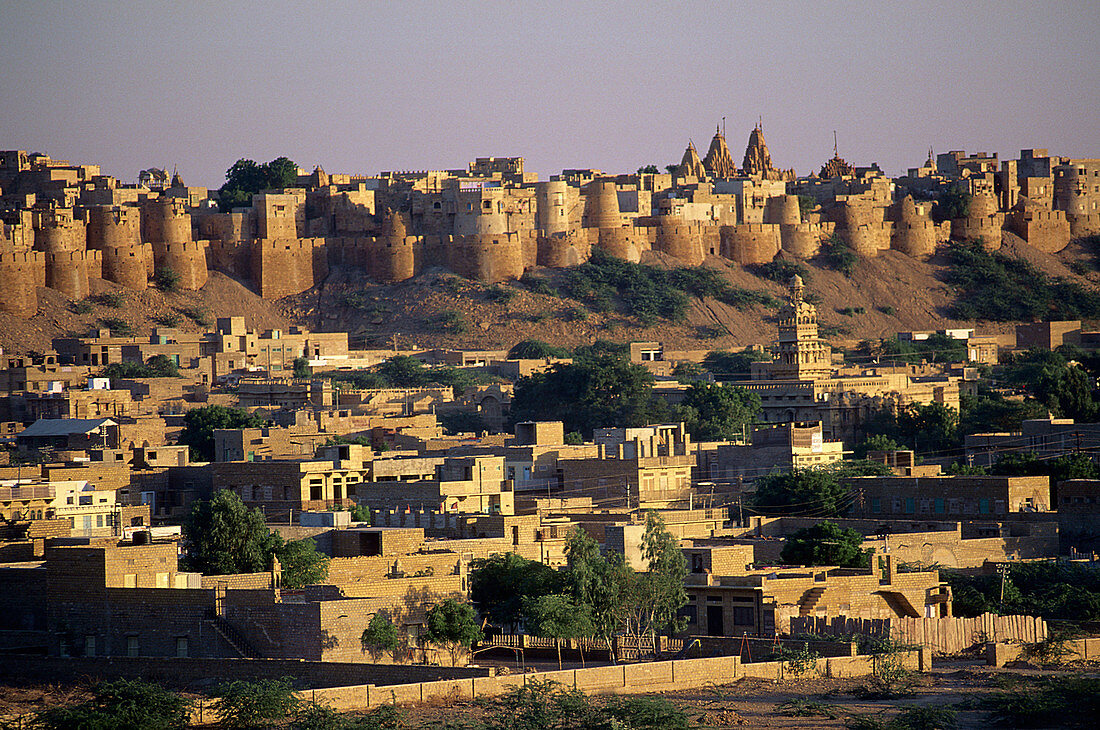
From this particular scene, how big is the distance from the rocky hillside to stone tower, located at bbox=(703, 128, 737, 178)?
28.8m

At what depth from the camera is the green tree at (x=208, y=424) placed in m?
52.8

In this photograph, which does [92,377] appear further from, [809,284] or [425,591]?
[425,591]

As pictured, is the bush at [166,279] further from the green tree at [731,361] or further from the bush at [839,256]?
the bush at [839,256]

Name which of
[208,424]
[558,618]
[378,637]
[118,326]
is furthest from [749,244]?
[378,637]

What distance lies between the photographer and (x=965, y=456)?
177 ft

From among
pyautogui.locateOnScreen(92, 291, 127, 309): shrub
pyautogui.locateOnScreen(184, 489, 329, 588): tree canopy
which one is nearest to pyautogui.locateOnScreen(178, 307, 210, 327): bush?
pyautogui.locateOnScreen(92, 291, 127, 309): shrub

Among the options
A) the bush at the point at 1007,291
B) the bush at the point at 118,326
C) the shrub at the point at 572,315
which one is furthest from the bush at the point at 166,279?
the bush at the point at 1007,291

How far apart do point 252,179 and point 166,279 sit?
20.4m

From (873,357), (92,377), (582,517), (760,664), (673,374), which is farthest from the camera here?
(873,357)

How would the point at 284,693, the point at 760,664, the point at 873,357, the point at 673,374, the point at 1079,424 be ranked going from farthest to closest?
the point at 873,357
the point at 673,374
the point at 1079,424
the point at 760,664
the point at 284,693

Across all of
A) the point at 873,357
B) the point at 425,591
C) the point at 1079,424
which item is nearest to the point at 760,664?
the point at 425,591

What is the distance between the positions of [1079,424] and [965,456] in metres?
2.66

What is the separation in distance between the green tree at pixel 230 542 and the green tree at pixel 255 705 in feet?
18.6

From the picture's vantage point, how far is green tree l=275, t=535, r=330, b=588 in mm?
29766
